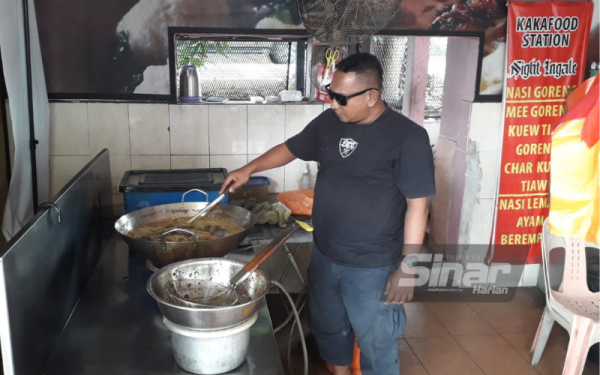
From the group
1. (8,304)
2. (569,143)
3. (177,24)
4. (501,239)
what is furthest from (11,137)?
(501,239)

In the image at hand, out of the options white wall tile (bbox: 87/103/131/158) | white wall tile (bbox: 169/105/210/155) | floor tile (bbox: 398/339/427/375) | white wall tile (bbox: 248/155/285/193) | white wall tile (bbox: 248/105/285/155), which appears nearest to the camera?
floor tile (bbox: 398/339/427/375)

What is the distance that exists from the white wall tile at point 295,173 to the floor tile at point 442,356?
1.30 m

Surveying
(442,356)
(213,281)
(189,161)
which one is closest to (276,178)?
(189,161)

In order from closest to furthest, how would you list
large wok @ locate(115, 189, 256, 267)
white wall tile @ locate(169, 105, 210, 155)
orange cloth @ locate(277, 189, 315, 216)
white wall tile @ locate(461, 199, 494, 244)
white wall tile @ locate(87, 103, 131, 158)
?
1. large wok @ locate(115, 189, 256, 267)
2. orange cloth @ locate(277, 189, 315, 216)
3. white wall tile @ locate(87, 103, 131, 158)
4. white wall tile @ locate(169, 105, 210, 155)
5. white wall tile @ locate(461, 199, 494, 244)

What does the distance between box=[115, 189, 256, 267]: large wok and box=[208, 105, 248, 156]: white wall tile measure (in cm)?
90

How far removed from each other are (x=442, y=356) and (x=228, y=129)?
6.65 ft

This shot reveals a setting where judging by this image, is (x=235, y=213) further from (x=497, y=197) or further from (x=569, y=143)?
(x=497, y=197)

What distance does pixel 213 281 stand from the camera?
1822 millimetres

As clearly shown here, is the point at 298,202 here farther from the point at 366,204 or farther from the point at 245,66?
the point at 245,66

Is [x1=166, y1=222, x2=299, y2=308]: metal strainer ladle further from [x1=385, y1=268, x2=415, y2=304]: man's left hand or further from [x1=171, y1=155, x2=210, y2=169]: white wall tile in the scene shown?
[x1=171, y1=155, x2=210, y2=169]: white wall tile

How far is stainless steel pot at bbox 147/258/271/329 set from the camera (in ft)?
4.76

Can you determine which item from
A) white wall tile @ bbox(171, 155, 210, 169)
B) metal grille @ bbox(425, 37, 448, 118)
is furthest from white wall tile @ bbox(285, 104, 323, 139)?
metal grille @ bbox(425, 37, 448, 118)

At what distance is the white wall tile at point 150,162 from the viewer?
3.35 m

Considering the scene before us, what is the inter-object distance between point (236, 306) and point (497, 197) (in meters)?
2.90
